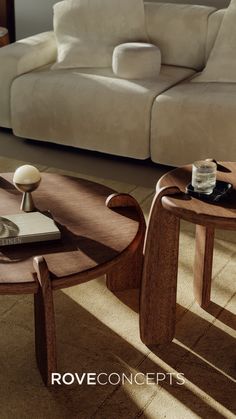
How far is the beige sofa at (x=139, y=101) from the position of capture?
3637mm

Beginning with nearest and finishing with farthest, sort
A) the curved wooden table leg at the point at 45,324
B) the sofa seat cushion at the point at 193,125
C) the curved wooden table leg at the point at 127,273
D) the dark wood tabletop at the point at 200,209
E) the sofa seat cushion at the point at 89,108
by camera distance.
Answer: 1. the curved wooden table leg at the point at 45,324
2. the dark wood tabletop at the point at 200,209
3. the curved wooden table leg at the point at 127,273
4. the sofa seat cushion at the point at 193,125
5. the sofa seat cushion at the point at 89,108

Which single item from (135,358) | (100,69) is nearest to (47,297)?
(135,358)

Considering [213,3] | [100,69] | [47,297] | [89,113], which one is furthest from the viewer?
[213,3]

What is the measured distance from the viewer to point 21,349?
234 cm

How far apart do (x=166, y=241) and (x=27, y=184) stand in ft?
1.65

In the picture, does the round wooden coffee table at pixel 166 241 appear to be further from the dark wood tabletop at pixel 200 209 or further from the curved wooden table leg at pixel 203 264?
the curved wooden table leg at pixel 203 264

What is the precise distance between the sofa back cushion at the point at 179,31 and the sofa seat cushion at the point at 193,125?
1.43ft

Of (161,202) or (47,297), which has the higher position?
(161,202)

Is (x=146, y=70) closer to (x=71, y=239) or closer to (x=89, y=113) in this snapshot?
(x=89, y=113)

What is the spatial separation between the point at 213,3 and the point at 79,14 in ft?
2.80

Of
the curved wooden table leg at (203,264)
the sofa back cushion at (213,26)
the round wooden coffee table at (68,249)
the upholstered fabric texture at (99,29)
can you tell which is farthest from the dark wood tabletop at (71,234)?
the sofa back cushion at (213,26)

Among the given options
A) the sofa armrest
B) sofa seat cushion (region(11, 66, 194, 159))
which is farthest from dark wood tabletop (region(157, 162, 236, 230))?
the sofa armrest

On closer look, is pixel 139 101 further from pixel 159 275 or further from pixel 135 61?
pixel 159 275

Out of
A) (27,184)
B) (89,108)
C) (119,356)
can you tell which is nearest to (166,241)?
(119,356)
